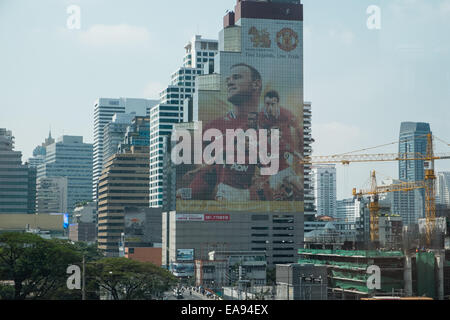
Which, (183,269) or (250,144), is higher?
(250,144)

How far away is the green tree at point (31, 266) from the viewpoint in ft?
159

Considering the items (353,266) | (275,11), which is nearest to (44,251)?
(353,266)

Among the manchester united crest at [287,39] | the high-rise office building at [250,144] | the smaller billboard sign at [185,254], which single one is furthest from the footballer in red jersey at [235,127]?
the smaller billboard sign at [185,254]

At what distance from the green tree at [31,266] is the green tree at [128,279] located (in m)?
2.72

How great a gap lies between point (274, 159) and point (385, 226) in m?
24.1

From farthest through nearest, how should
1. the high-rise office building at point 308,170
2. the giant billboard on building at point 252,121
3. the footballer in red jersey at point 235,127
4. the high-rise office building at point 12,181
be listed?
the high-rise office building at point 308,170 < the high-rise office building at point 12,181 < the giant billboard on building at point 252,121 < the footballer in red jersey at point 235,127

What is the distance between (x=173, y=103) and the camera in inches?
5837

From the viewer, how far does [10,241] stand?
5012cm

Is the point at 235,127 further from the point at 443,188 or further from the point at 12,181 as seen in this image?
the point at 12,181

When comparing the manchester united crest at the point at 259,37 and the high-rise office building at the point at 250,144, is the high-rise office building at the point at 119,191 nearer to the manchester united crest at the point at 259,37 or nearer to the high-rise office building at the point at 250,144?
the high-rise office building at the point at 250,144

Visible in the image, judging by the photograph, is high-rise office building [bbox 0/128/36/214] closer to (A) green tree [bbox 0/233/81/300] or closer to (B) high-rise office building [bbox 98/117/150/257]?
(B) high-rise office building [bbox 98/117/150/257]

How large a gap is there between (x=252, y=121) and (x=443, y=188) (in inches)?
1704
